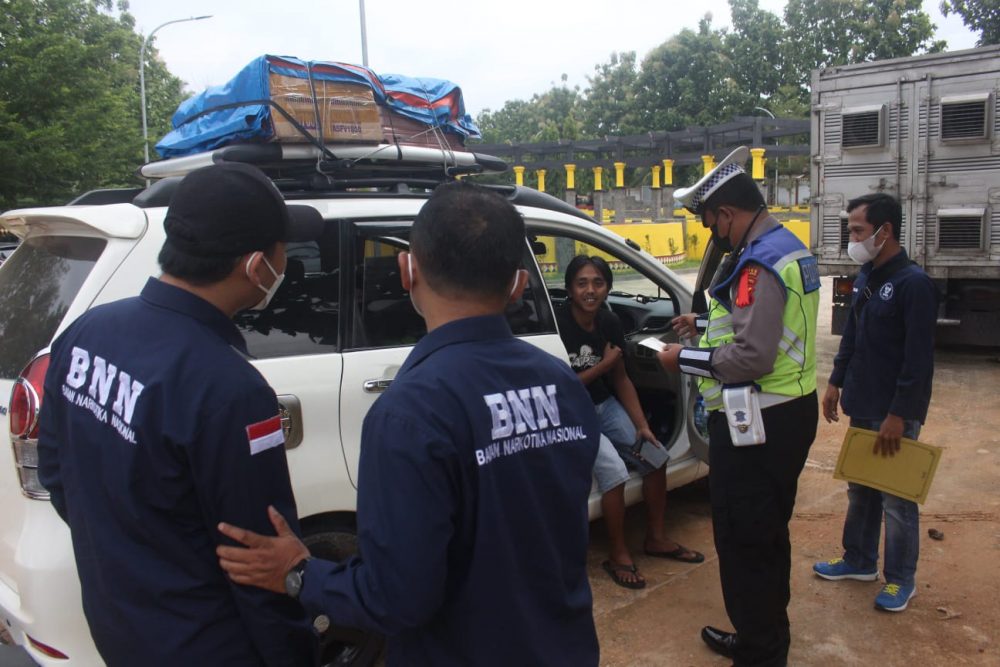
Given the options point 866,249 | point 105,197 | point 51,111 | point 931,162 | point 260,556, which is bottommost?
point 260,556

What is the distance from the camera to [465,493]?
1348 mm

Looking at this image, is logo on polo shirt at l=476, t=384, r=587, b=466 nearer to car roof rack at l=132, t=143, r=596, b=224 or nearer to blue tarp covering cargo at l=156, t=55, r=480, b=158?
car roof rack at l=132, t=143, r=596, b=224

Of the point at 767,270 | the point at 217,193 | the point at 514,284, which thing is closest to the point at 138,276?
the point at 217,193

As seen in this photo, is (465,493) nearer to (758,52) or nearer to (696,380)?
(696,380)

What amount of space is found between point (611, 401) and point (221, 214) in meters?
2.86

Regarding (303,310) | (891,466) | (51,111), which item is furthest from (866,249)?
(51,111)

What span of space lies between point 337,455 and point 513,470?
1.51 meters

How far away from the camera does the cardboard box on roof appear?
122 inches

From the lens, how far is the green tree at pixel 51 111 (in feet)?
45.9

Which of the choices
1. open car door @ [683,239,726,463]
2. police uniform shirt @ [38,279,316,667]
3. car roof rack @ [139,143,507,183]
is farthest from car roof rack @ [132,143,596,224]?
police uniform shirt @ [38,279,316,667]

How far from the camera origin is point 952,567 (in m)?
3.86

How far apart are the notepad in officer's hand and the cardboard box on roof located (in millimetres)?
2477

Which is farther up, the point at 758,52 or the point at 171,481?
the point at 758,52

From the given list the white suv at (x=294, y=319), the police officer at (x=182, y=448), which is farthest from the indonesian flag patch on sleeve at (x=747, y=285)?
the police officer at (x=182, y=448)
